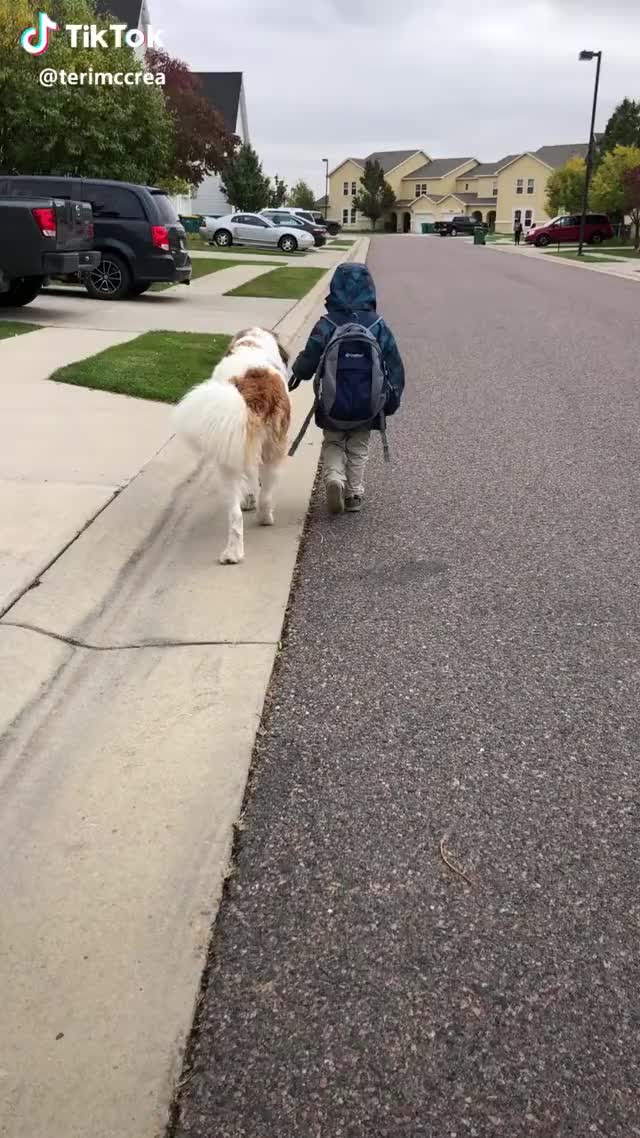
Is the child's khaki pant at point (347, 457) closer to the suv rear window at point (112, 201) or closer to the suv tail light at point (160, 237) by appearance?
the suv tail light at point (160, 237)

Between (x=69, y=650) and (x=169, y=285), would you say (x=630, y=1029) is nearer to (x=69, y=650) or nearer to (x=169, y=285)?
(x=69, y=650)

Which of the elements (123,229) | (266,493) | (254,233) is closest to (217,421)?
(266,493)

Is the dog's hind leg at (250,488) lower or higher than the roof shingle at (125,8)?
lower

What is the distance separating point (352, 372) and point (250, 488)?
Answer: 0.89 m

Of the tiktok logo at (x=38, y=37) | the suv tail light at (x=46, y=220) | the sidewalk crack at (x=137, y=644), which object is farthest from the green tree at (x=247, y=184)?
the sidewalk crack at (x=137, y=644)

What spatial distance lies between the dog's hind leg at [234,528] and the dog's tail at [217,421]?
22 centimetres

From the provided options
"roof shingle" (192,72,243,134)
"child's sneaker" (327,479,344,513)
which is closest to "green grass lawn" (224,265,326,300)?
"child's sneaker" (327,479,344,513)

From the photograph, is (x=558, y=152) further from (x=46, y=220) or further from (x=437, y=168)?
(x=46, y=220)

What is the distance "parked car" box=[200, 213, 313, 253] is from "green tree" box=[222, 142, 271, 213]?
813 inches

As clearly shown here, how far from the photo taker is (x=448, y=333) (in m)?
14.6

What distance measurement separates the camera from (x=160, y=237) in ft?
53.3

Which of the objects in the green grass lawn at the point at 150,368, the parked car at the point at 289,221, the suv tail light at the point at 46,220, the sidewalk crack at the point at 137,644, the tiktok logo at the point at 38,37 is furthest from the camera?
the parked car at the point at 289,221

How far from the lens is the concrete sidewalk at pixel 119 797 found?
2.03 m

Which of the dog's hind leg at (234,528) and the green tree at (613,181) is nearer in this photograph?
the dog's hind leg at (234,528)
